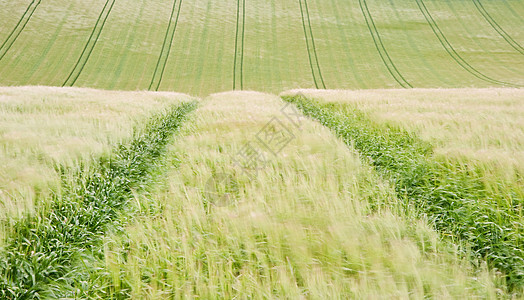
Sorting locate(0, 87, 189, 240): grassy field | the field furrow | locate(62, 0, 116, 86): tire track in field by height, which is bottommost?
locate(62, 0, 116, 86): tire track in field

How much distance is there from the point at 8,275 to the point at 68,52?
3889 cm

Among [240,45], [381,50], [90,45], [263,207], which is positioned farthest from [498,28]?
[263,207]

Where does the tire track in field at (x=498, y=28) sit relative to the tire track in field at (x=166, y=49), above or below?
above

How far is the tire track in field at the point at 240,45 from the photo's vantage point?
3225cm

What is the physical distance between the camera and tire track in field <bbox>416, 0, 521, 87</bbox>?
31.9 meters

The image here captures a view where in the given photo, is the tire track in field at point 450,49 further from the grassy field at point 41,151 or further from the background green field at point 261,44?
the grassy field at point 41,151

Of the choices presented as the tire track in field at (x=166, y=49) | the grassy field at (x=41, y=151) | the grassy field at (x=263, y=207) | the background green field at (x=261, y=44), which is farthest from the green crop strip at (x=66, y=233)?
the tire track in field at (x=166, y=49)

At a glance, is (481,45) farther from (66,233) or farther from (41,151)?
(66,233)

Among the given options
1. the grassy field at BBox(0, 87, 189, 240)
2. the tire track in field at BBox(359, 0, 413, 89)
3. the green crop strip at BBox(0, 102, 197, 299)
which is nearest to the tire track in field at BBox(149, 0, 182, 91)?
the tire track in field at BBox(359, 0, 413, 89)

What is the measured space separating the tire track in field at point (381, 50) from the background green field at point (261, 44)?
0.13m

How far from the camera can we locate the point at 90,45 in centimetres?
3475

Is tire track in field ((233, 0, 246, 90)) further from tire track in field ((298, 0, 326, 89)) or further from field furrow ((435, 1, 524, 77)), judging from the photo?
field furrow ((435, 1, 524, 77))

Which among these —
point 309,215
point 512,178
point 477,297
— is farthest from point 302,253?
point 512,178

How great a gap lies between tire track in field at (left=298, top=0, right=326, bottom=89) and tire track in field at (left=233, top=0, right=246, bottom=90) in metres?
7.76
